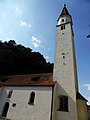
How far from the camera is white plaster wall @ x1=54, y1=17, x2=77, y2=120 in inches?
625

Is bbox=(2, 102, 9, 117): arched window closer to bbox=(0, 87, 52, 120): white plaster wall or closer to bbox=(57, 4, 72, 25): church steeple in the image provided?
bbox=(0, 87, 52, 120): white plaster wall

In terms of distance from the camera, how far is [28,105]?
1766 centimetres

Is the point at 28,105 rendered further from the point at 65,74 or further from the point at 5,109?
the point at 65,74

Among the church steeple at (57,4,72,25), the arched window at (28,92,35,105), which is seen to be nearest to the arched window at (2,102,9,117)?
the arched window at (28,92,35,105)

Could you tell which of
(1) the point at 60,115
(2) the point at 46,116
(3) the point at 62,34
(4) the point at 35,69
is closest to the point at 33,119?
(2) the point at 46,116

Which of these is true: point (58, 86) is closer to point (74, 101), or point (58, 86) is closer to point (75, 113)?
point (74, 101)

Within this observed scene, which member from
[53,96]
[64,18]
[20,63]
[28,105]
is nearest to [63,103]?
[53,96]

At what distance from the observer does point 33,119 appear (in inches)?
636

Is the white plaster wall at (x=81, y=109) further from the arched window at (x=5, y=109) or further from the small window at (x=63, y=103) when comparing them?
the arched window at (x=5, y=109)

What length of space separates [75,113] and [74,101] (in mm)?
1520

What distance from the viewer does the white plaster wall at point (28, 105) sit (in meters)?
16.2

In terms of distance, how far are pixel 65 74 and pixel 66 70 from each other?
27.1 inches

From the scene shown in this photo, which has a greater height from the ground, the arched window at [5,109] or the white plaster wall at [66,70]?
the white plaster wall at [66,70]

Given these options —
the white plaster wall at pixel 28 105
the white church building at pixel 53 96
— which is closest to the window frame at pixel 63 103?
the white church building at pixel 53 96
